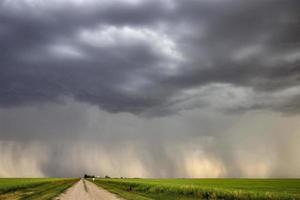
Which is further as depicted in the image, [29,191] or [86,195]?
[29,191]

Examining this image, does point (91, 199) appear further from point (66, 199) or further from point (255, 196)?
point (255, 196)

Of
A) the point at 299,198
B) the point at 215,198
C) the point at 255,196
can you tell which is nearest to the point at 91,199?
the point at 215,198

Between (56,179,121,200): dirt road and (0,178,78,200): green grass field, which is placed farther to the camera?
(0,178,78,200): green grass field

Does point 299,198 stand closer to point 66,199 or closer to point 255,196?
point 255,196

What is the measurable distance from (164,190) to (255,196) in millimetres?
21909

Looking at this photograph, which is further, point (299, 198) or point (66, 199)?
point (66, 199)

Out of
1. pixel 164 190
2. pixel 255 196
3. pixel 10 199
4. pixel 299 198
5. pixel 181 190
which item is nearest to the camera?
pixel 299 198

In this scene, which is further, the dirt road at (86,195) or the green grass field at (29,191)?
the green grass field at (29,191)

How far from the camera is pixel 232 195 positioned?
3578 centimetres

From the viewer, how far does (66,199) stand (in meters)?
34.1

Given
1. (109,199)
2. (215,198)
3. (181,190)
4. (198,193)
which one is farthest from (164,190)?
(109,199)

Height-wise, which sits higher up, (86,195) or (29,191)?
(29,191)

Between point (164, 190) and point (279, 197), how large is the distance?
23815mm

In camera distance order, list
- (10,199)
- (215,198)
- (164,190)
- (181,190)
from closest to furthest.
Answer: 1. (215,198)
2. (10,199)
3. (181,190)
4. (164,190)
